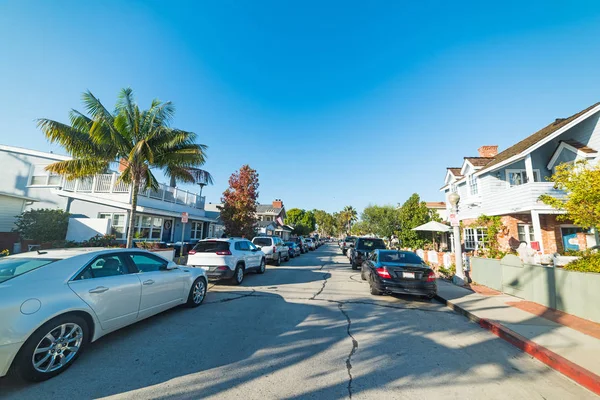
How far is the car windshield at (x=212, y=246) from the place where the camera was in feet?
29.8

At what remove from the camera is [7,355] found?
280cm

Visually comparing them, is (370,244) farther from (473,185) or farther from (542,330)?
(473,185)

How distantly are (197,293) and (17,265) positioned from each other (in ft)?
11.3

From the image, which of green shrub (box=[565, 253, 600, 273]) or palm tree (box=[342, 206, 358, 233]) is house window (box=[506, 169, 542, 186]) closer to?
green shrub (box=[565, 253, 600, 273])

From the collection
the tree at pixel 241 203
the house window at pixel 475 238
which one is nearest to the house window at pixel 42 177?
the tree at pixel 241 203

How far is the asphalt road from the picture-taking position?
301 cm

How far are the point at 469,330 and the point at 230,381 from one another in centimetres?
498

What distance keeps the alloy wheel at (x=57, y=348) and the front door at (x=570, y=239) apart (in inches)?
758

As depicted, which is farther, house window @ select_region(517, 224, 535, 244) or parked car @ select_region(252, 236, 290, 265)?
parked car @ select_region(252, 236, 290, 265)

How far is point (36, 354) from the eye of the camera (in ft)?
10.2

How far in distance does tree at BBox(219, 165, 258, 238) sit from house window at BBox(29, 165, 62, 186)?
11318 millimetres

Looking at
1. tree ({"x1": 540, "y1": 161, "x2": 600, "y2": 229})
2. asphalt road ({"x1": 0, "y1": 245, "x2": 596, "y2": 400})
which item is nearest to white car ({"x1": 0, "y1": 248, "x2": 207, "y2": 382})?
asphalt road ({"x1": 0, "y1": 245, "x2": 596, "y2": 400})

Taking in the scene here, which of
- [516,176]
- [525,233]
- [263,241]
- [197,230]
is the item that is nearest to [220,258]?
[263,241]

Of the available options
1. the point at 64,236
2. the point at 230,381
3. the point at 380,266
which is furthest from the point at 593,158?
the point at 64,236
